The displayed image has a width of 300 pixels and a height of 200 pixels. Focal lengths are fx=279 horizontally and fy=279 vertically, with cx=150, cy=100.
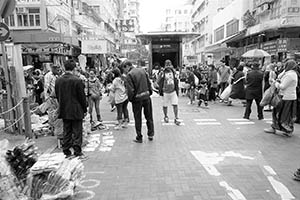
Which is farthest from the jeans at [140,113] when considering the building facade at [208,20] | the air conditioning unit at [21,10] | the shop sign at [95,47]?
the building facade at [208,20]

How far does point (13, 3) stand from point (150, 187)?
4789mm

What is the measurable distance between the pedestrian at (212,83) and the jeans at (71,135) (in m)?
8.32

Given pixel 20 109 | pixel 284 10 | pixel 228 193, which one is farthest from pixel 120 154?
pixel 284 10

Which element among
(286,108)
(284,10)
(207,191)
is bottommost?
(207,191)

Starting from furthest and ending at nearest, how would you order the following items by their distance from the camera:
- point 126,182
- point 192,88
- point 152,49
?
point 152,49 → point 192,88 → point 126,182

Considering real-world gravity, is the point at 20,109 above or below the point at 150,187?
above

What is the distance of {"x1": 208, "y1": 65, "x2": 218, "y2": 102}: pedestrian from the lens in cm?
1238

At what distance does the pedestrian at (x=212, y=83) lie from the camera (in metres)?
12.4

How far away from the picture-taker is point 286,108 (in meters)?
6.58

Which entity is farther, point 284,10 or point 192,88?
point 284,10

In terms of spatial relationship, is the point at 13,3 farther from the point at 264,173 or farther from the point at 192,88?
the point at 192,88

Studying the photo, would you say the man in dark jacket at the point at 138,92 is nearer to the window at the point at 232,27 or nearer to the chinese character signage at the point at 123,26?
the window at the point at 232,27

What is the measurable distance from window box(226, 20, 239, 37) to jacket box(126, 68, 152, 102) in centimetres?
2326

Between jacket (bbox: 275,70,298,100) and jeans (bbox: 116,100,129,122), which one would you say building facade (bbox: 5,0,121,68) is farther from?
jacket (bbox: 275,70,298,100)
